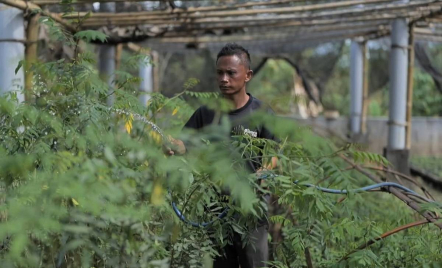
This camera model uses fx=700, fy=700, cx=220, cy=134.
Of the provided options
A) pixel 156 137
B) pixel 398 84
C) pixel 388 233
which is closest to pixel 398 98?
pixel 398 84

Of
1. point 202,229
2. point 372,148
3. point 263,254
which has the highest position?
point 202,229

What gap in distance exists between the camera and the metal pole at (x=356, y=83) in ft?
45.3

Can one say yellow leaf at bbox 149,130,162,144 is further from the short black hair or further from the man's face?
the short black hair

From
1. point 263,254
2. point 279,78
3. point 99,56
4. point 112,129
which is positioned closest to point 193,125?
point 263,254

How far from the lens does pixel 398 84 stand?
9.98 m

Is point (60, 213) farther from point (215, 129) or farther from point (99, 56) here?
point (99, 56)

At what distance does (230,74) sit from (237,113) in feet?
0.79

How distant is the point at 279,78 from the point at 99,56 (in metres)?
15.2

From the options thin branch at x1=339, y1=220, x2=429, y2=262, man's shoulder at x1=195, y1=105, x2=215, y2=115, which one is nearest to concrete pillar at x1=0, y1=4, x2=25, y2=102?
man's shoulder at x1=195, y1=105, x2=215, y2=115

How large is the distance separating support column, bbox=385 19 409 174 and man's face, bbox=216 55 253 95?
237 inches

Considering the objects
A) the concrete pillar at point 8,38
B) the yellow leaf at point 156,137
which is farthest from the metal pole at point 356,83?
the yellow leaf at point 156,137

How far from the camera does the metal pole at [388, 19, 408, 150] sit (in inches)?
387

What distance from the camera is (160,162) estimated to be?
234cm

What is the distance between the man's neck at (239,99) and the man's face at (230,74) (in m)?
0.03
